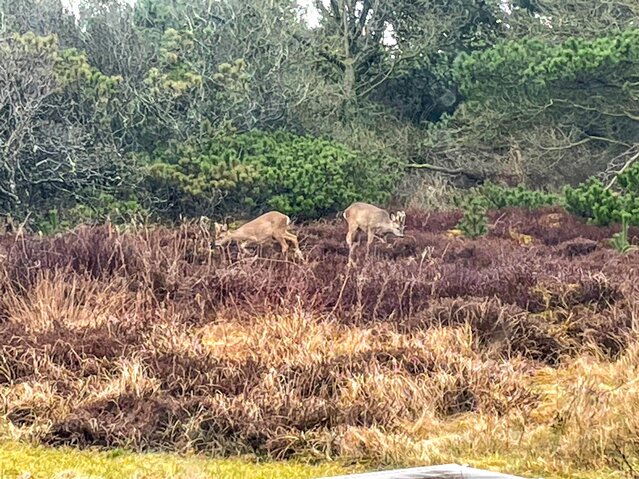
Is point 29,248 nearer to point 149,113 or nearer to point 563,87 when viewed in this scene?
point 149,113

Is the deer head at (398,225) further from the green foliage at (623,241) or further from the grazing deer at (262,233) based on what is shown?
the green foliage at (623,241)

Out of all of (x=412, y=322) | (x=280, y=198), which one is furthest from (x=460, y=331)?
(x=280, y=198)

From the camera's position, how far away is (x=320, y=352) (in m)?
5.78

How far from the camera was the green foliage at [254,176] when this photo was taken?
13.9m

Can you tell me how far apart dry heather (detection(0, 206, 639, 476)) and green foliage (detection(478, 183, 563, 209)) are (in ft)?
14.9

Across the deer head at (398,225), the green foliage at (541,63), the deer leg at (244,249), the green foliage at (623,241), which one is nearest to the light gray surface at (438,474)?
the deer leg at (244,249)

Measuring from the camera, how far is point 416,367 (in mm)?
5461

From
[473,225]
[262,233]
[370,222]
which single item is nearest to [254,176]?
[370,222]

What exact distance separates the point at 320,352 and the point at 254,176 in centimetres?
836

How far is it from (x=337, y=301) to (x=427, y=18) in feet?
49.2

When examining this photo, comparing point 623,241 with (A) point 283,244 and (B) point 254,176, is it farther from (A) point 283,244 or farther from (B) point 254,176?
(B) point 254,176

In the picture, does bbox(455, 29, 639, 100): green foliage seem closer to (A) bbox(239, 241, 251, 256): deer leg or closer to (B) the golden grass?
(A) bbox(239, 241, 251, 256): deer leg

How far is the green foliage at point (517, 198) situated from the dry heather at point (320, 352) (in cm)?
455

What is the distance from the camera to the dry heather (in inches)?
171
